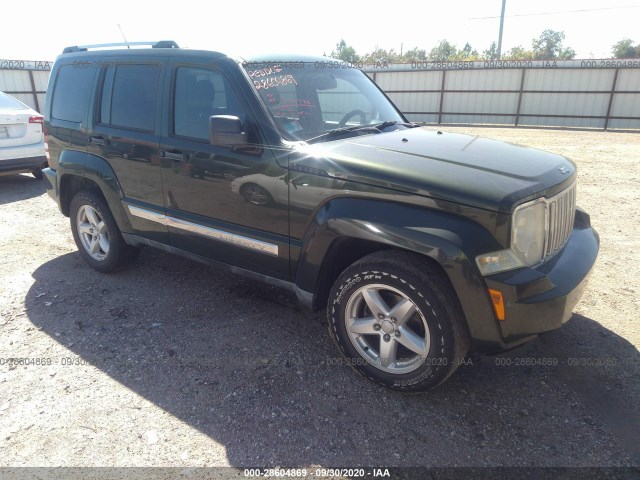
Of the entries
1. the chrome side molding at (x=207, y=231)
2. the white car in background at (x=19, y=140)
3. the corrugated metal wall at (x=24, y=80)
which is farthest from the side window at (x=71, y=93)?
the corrugated metal wall at (x=24, y=80)

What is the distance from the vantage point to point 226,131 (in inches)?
112

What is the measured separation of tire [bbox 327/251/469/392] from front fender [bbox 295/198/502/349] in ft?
0.37

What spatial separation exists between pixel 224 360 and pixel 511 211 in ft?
6.80

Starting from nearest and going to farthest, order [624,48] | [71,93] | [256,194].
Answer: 1. [256,194]
2. [71,93]
3. [624,48]

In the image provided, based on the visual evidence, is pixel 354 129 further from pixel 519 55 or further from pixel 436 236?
pixel 519 55

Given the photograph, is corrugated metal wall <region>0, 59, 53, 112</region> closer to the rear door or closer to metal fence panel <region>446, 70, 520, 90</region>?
the rear door

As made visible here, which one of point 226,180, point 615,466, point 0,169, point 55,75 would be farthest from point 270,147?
point 0,169

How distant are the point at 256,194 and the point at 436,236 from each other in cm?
128

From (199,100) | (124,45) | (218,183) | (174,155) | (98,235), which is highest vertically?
→ (124,45)

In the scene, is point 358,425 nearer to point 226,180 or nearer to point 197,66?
point 226,180

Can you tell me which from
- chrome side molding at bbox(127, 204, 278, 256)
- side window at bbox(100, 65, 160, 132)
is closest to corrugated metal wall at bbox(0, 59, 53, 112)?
side window at bbox(100, 65, 160, 132)

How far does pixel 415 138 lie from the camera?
3359 millimetres

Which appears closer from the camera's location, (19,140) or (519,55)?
(19,140)

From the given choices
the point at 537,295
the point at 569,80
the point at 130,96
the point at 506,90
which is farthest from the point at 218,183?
the point at 569,80
